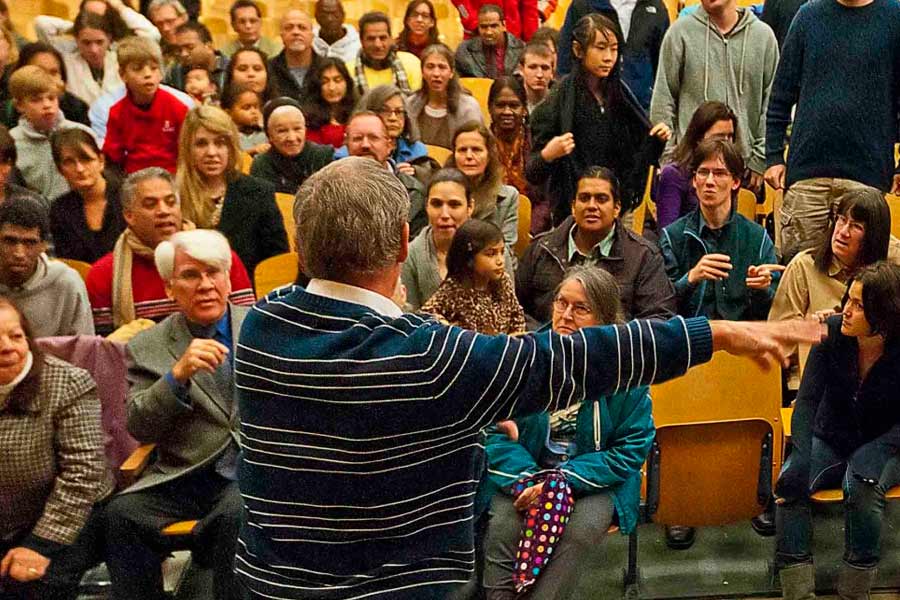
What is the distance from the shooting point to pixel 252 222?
4.31 metres

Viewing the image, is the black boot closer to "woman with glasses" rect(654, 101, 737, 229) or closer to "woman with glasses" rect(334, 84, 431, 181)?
"woman with glasses" rect(654, 101, 737, 229)

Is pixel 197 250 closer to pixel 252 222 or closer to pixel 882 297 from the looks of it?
pixel 252 222

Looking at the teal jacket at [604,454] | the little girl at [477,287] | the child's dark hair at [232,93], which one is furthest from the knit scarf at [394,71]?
the teal jacket at [604,454]

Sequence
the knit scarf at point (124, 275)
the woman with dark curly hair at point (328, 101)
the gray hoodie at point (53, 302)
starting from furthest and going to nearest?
the woman with dark curly hair at point (328, 101), the knit scarf at point (124, 275), the gray hoodie at point (53, 302)

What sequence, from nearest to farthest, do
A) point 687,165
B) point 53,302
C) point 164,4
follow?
point 53,302 < point 687,165 < point 164,4

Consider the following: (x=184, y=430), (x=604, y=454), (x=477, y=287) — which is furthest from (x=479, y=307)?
(x=184, y=430)

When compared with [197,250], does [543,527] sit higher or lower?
lower

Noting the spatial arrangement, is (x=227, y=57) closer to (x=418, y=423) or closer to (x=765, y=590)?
(x=765, y=590)

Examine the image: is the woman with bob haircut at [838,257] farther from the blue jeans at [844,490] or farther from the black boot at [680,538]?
the black boot at [680,538]

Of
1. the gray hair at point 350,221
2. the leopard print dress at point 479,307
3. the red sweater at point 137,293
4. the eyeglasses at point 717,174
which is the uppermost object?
the gray hair at point 350,221

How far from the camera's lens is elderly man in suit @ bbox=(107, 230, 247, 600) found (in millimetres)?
3074

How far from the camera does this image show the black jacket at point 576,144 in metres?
4.94

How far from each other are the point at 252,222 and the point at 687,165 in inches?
64.6

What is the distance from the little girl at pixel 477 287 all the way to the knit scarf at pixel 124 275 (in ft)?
3.01
